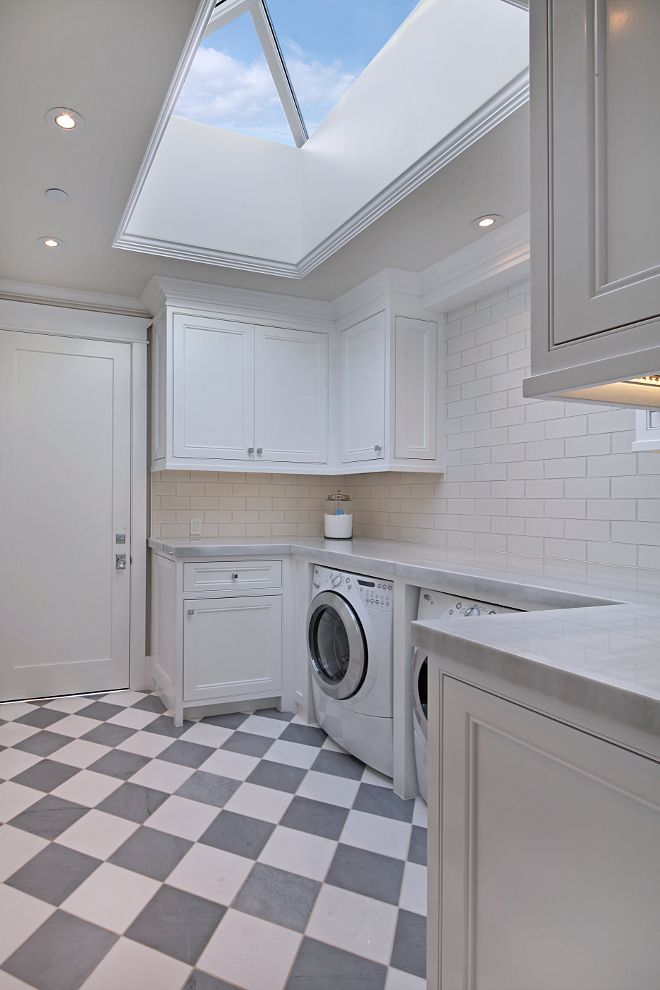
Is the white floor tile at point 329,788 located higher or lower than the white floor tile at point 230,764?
lower

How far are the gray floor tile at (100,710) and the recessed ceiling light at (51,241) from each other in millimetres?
2384

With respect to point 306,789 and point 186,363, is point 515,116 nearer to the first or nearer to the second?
point 186,363

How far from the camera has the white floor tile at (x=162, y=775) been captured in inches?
93.9

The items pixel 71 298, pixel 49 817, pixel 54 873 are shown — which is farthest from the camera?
pixel 71 298

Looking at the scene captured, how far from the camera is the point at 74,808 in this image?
7.25 feet

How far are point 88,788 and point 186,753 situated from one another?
17.8 inches

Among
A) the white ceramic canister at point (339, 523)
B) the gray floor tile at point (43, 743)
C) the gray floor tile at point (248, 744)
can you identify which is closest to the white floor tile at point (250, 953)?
the gray floor tile at point (248, 744)

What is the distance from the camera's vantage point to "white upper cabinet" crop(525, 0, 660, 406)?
36.5 inches

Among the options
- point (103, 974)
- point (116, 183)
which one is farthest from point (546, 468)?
point (103, 974)

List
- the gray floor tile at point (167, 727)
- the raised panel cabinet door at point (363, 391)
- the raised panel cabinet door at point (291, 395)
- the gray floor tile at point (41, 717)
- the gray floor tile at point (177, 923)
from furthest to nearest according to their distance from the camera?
1. the raised panel cabinet door at point (291, 395)
2. the raised panel cabinet door at point (363, 391)
3. the gray floor tile at point (41, 717)
4. the gray floor tile at point (167, 727)
5. the gray floor tile at point (177, 923)

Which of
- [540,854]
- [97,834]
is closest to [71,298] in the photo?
[97,834]

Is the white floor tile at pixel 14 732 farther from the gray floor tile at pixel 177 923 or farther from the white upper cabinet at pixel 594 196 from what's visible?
the white upper cabinet at pixel 594 196

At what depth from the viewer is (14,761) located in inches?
102

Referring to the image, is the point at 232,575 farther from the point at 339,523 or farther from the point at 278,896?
the point at 278,896
